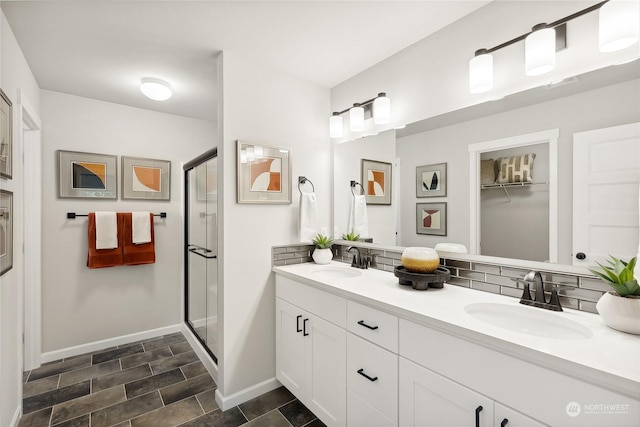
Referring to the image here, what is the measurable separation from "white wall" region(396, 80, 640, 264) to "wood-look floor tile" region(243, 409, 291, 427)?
4.52ft

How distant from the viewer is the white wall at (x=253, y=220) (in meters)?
1.99

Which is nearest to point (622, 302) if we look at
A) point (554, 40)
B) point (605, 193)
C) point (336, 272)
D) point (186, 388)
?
point (605, 193)

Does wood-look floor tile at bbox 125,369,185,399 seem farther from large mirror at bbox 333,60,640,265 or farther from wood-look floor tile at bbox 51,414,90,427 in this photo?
large mirror at bbox 333,60,640,265

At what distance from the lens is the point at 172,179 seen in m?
3.16

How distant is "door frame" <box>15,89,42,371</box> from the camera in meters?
2.33

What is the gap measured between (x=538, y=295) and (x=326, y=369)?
1.15 meters

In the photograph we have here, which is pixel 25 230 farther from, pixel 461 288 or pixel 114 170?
pixel 461 288

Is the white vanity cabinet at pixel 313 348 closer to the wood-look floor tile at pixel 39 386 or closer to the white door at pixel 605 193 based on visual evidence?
the white door at pixel 605 193

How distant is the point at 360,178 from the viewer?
231 centimetres

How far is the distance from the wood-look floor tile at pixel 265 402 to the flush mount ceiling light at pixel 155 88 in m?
2.48

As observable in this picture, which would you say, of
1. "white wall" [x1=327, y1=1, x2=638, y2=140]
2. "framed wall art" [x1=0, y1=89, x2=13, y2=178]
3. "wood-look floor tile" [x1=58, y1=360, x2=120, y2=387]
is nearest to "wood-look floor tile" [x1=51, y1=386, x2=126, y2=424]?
"wood-look floor tile" [x1=58, y1=360, x2=120, y2=387]

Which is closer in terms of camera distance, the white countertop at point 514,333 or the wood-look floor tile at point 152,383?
the white countertop at point 514,333

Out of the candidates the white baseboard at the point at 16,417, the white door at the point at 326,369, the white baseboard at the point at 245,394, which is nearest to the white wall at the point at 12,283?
the white baseboard at the point at 16,417

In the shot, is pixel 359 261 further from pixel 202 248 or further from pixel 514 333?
pixel 202 248
